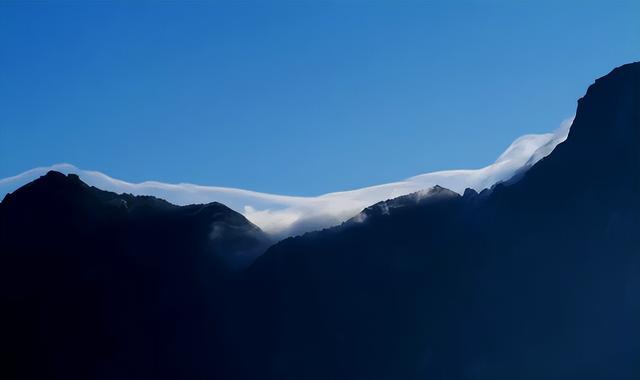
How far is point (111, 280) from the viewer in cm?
3172

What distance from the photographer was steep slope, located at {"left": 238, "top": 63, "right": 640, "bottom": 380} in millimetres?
28797

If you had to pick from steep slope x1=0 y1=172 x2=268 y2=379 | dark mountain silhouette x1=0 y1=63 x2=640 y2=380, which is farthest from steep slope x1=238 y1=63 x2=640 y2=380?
steep slope x1=0 y1=172 x2=268 y2=379

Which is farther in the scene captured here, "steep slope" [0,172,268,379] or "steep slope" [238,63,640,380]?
"steep slope" [0,172,268,379]

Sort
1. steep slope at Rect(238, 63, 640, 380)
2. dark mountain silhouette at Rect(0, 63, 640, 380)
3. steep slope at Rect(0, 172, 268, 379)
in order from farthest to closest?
steep slope at Rect(0, 172, 268, 379)
dark mountain silhouette at Rect(0, 63, 640, 380)
steep slope at Rect(238, 63, 640, 380)

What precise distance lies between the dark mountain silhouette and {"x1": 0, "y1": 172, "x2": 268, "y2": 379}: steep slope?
0.05 m

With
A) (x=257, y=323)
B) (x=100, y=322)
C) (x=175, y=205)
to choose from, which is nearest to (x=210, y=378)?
(x=257, y=323)

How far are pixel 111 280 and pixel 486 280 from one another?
1276cm

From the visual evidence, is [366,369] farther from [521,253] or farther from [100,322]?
[100,322]

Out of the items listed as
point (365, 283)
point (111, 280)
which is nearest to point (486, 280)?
point (365, 283)

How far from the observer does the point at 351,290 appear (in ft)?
100

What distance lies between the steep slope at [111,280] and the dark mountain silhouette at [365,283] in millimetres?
50

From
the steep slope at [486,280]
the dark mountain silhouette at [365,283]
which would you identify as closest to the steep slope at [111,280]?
the dark mountain silhouette at [365,283]

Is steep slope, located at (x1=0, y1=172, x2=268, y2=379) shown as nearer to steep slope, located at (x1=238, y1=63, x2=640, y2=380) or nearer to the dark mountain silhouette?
the dark mountain silhouette

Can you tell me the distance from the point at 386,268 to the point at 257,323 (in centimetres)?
466
